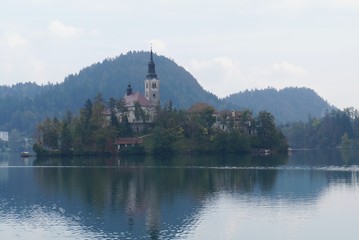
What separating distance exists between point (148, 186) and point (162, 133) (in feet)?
267

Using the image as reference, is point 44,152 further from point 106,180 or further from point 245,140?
point 106,180

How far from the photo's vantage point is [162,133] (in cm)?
16738

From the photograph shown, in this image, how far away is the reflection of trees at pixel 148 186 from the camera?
210 feet

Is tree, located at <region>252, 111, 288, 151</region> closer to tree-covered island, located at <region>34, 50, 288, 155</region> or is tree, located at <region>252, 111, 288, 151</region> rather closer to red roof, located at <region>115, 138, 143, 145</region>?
tree-covered island, located at <region>34, 50, 288, 155</region>

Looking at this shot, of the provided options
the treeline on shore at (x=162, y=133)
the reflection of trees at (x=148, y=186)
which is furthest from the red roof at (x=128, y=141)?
the reflection of trees at (x=148, y=186)

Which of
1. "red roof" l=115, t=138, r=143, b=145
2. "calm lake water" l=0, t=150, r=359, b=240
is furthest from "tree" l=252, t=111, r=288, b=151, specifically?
"calm lake water" l=0, t=150, r=359, b=240

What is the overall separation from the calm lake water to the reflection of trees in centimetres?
10

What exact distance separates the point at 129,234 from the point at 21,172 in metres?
70.2

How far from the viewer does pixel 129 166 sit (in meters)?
125

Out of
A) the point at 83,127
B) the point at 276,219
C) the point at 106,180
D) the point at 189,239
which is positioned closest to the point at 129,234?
the point at 189,239

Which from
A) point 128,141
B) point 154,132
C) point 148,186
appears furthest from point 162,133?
point 148,186

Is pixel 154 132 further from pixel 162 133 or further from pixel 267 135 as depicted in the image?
pixel 267 135

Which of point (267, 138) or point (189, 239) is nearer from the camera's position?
point (189, 239)

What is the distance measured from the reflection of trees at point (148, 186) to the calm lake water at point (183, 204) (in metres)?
0.10
